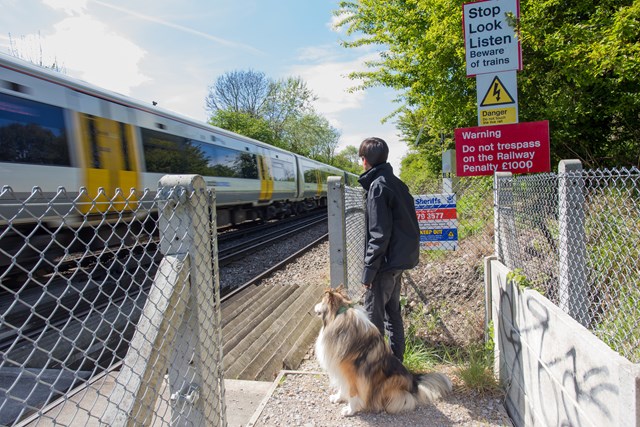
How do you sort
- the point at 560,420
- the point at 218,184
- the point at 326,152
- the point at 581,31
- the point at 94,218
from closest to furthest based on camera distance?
the point at 560,420, the point at 581,31, the point at 94,218, the point at 218,184, the point at 326,152

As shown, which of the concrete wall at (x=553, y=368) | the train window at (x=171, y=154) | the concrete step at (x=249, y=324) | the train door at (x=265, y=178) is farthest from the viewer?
the train door at (x=265, y=178)

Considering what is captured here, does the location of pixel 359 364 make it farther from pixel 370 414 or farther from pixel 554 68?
pixel 554 68

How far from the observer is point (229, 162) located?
1220cm

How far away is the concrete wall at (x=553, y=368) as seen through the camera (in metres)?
1.47

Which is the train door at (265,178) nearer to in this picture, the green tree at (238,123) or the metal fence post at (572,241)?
the metal fence post at (572,241)

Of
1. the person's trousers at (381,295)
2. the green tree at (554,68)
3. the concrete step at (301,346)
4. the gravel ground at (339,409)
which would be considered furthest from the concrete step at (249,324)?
the green tree at (554,68)

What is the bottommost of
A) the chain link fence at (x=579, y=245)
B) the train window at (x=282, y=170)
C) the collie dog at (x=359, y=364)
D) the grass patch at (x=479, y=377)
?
the grass patch at (x=479, y=377)

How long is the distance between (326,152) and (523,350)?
5889 cm

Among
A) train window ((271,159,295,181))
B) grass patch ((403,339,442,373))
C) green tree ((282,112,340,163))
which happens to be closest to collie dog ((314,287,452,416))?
grass patch ((403,339,442,373))

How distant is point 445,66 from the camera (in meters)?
7.26

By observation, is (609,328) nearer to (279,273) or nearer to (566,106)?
(566,106)

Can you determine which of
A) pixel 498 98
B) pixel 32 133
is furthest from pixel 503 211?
pixel 32 133

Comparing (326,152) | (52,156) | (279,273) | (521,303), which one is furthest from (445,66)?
(326,152)

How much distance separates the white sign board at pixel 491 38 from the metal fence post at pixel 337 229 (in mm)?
2151
